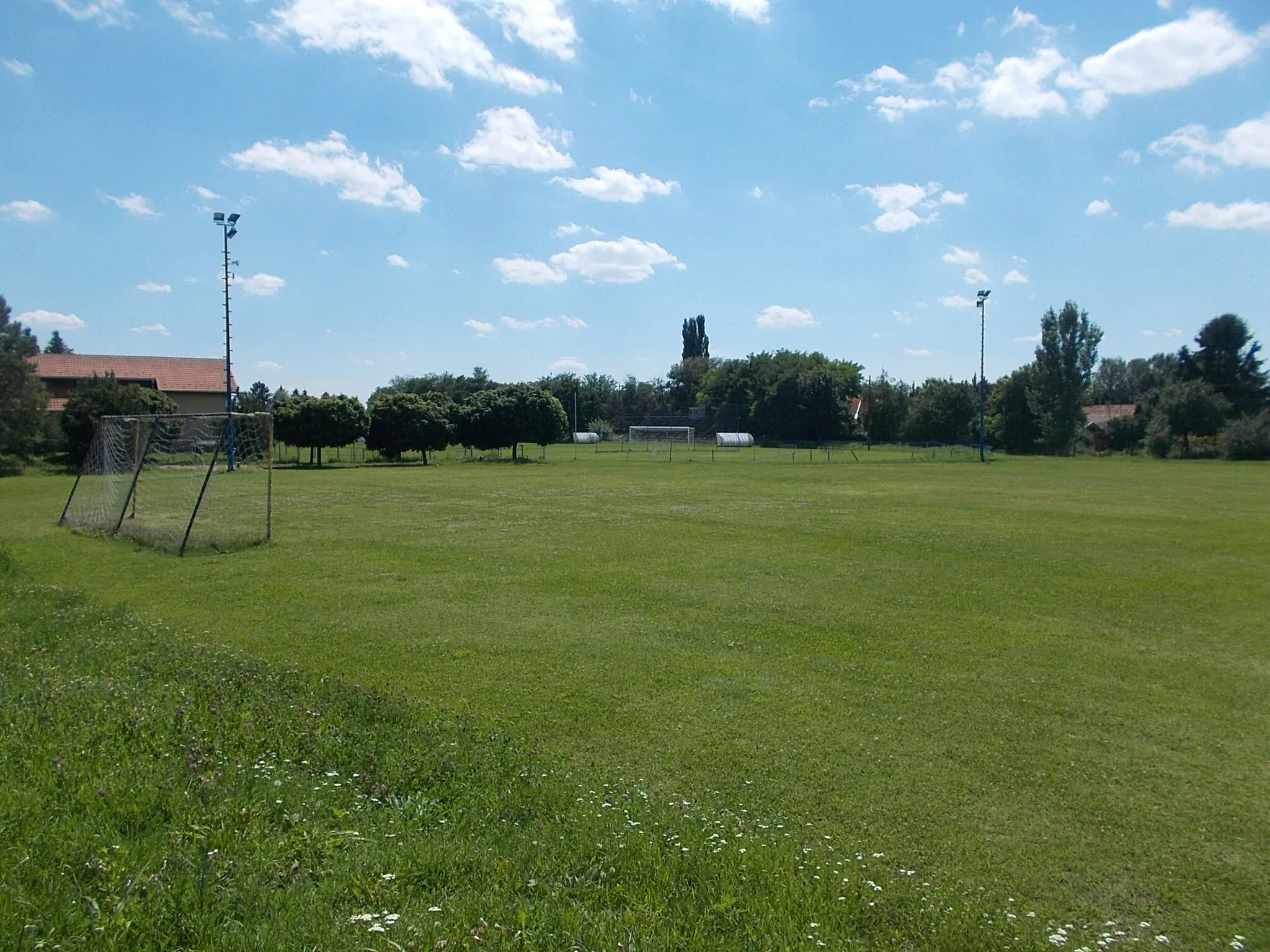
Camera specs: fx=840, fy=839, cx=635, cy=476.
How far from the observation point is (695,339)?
460 feet

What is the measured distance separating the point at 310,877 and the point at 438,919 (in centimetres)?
69

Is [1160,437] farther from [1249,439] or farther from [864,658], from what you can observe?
[864,658]

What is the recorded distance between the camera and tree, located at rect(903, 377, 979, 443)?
8150 cm

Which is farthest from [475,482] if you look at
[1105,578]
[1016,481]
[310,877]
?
[310,877]

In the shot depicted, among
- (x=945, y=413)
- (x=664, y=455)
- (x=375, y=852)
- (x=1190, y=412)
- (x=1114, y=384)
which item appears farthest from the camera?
(x=1114, y=384)

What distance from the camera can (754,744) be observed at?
6.31 m

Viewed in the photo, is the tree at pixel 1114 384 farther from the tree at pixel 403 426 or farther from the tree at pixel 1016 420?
the tree at pixel 403 426

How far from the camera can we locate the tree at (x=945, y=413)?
267 ft

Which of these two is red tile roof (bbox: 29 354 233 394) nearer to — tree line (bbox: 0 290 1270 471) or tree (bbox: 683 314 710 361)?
tree line (bbox: 0 290 1270 471)

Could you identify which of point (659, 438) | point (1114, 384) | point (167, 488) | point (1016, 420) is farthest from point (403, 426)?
point (1114, 384)

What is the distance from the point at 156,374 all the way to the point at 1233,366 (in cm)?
8856

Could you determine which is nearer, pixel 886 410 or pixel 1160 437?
pixel 1160 437

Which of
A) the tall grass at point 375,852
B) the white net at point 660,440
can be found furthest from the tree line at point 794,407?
the tall grass at point 375,852

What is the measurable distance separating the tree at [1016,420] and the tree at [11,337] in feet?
236
